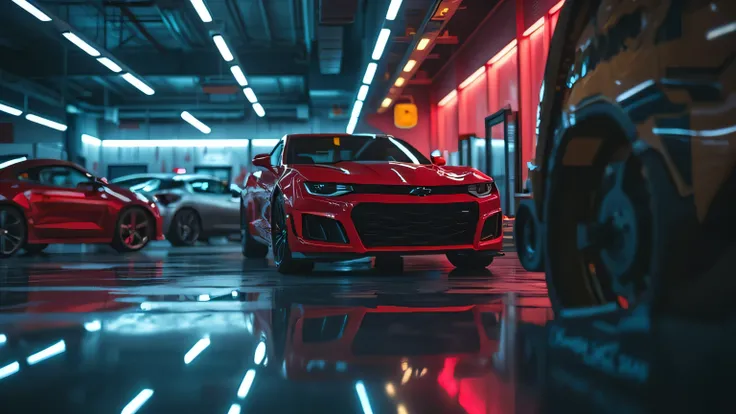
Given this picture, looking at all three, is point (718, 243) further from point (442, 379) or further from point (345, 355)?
point (345, 355)

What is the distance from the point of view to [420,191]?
588 cm

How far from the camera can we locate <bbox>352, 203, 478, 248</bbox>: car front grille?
572 cm

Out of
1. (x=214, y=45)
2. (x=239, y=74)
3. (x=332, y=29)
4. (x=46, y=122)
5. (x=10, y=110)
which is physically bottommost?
(x=46, y=122)

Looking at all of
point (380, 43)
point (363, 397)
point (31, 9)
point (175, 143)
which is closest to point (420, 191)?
point (363, 397)

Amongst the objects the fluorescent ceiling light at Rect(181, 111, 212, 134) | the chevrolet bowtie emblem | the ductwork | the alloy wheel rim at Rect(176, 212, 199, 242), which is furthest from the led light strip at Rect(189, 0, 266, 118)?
the chevrolet bowtie emblem

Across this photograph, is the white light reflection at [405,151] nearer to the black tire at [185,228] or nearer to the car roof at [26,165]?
the car roof at [26,165]

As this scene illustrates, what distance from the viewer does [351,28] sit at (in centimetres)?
2000

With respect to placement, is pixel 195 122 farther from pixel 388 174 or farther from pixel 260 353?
pixel 260 353

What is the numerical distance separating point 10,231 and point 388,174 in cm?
633

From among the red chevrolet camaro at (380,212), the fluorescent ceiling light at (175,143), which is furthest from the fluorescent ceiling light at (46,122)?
the red chevrolet camaro at (380,212)

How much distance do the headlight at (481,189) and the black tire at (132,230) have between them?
6.96m

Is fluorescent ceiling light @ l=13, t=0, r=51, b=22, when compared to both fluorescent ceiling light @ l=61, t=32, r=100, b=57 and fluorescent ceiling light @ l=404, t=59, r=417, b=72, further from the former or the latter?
fluorescent ceiling light @ l=404, t=59, r=417, b=72

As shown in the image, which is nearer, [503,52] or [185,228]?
[185,228]

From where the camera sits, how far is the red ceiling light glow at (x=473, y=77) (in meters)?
18.9
